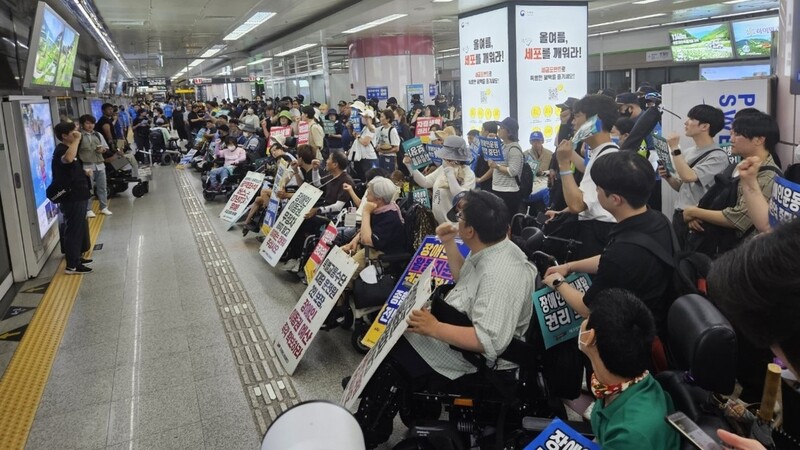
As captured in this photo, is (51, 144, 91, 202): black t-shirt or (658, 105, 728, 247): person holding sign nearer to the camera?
(658, 105, 728, 247): person holding sign

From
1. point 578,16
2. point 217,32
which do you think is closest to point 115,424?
point 578,16

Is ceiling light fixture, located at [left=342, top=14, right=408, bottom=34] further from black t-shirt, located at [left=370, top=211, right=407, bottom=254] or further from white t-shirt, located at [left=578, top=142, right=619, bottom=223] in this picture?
white t-shirt, located at [left=578, top=142, right=619, bottom=223]

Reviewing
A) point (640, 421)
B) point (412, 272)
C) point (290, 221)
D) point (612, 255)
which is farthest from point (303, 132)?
point (640, 421)

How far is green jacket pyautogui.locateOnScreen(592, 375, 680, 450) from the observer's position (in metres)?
1.77

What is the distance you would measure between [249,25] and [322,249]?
Answer: 1123 cm

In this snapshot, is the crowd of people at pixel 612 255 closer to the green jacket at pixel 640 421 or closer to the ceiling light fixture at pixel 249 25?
the green jacket at pixel 640 421

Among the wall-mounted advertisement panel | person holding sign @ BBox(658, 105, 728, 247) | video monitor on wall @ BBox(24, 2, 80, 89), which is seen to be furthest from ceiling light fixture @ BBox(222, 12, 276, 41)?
person holding sign @ BBox(658, 105, 728, 247)

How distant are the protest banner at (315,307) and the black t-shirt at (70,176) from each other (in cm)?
372

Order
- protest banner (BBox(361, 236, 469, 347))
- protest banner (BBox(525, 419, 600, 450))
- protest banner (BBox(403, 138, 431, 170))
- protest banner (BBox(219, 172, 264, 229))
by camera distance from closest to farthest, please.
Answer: protest banner (BBox(525, 419, 600, 450)) < protest banner (BBox(361, 236, 469, 347)) < protest banner (BBox(403, 138, 431, 170)) < protest banner (BBox(219, 172, 264, 229))

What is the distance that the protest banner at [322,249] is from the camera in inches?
203

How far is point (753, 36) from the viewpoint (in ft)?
51.3

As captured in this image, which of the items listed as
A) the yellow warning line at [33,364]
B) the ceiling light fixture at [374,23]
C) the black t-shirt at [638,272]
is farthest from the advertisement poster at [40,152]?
the ceiling light fixture at [374,23]

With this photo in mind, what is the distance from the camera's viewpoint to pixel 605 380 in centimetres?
195

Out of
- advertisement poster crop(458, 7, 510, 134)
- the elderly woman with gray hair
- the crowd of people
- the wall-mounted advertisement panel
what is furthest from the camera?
advertisement poster crop(458, 7, 510, 134)
